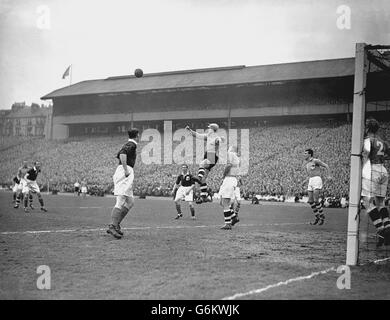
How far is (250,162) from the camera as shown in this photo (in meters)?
36.6

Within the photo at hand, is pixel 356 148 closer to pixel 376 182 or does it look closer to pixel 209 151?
pixel 376 182

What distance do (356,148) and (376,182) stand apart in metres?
3.20

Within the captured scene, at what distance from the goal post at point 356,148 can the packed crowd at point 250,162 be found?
64.8 feet

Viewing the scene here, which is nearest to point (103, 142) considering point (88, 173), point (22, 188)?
point (88, 173)

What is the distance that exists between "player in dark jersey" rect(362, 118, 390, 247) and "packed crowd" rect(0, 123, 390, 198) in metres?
16.8

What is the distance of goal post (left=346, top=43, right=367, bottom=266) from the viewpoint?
22.5ft

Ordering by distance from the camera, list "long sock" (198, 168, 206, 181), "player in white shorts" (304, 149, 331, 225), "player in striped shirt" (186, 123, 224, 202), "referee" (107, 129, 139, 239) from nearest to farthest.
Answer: "referee" (107, 129, 139, 239), "player in striped shirt" (186, 123, 224, 202), "long sock" (198, 168, 206, 181), "player in white shorts" (304, 149, 331, 225)

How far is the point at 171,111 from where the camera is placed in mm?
51375

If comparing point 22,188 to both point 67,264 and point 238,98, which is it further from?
point 238,98

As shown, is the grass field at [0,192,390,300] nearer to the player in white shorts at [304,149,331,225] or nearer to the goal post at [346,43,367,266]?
the goal post at [346,43,367,266]

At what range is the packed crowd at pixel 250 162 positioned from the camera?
32312 millimetres

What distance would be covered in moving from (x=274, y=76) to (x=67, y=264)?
41.9 m

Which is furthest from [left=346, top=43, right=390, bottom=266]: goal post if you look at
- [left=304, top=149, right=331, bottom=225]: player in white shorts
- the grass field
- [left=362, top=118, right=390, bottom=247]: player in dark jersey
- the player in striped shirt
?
[left=304, top=149, right=331, bottom=225]: player in white shorts
